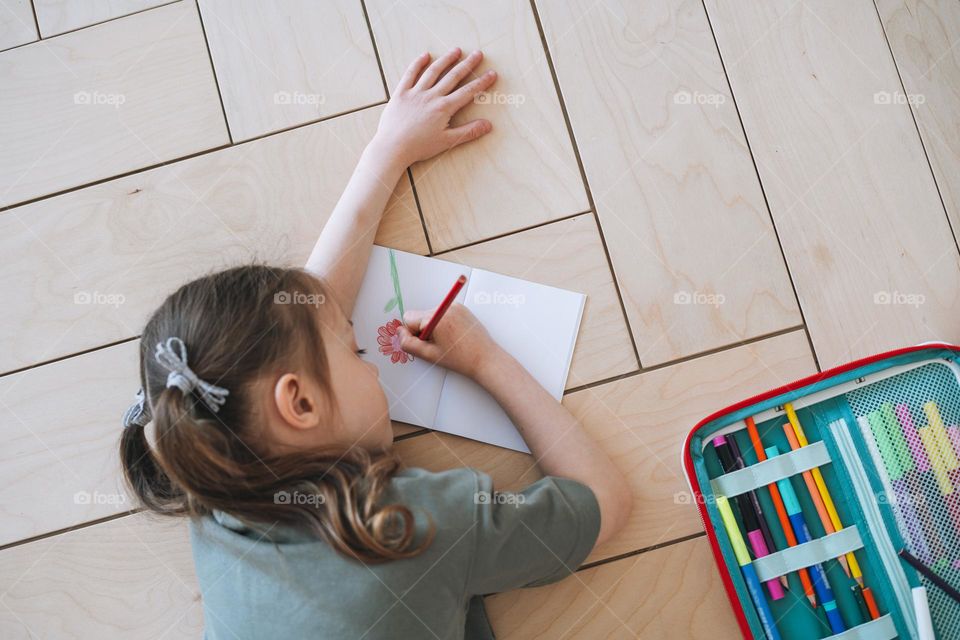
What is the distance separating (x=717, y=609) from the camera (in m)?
0.87

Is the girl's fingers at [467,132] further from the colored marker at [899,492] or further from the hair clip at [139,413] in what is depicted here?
the colored marker at [899,492]

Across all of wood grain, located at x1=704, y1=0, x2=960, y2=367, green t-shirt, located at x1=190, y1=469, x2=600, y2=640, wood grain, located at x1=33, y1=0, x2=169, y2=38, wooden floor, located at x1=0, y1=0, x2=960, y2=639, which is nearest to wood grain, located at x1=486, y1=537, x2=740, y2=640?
wooden floor, located at x1=0, y1=0, x2=960, y2=639

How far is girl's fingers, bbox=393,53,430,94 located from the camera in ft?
3.06

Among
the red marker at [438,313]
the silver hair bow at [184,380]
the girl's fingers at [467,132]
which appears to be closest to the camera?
the silver hair bow at [184,380]

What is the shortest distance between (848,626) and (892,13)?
2.61 feet

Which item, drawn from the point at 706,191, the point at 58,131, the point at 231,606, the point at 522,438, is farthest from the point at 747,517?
the point at 58,131

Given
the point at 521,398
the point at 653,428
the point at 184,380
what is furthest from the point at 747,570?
the point at 184,380

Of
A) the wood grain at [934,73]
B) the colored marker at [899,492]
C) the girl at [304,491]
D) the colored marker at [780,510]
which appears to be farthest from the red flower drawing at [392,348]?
the wood grain at [934,73]

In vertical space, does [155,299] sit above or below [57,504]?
above

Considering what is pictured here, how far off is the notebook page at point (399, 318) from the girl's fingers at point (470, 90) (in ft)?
0.71

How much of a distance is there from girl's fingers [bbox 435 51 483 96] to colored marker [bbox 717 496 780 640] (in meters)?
0.62

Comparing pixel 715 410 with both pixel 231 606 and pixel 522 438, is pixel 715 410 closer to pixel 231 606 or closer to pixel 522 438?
pixel 522 438

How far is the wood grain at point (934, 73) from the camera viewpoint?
934mm

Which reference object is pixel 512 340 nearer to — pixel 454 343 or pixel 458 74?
pixel 454 343
